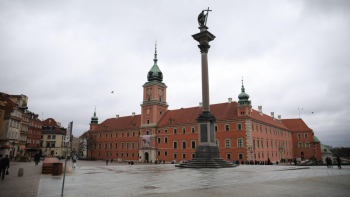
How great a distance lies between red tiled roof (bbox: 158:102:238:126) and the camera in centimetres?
5281

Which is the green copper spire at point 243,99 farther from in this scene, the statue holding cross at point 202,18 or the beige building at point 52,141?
the beige building at point 52,141

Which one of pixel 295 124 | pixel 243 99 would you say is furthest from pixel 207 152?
pixel 295 124

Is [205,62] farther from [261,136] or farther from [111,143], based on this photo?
[111,143]

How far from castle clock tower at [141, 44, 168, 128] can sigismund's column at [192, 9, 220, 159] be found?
126 feet

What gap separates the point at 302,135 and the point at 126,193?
248 feet

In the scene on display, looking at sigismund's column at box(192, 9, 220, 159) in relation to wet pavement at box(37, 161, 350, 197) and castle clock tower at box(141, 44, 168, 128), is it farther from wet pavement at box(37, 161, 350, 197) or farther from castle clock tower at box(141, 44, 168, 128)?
castle clock tower at box(141, 44, 168, 128)

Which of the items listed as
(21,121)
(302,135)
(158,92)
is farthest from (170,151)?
(302,135)

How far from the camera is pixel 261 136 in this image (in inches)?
2087

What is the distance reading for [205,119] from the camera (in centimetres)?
2450

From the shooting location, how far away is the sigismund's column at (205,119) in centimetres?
2369

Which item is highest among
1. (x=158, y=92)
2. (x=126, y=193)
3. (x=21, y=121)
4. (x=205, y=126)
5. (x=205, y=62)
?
(x=158, y=92)

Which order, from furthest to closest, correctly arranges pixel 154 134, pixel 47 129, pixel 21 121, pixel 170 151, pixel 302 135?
pixel 47 129
pixel 302 135
pixel 154 134
pixel 170 151
pixel 21 121

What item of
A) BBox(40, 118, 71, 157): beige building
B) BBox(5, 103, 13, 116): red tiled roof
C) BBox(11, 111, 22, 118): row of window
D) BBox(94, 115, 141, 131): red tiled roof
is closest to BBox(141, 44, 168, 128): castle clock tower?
BBox(94, 115, 141, 131): red tiled roof

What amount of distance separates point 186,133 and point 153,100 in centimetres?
1377
